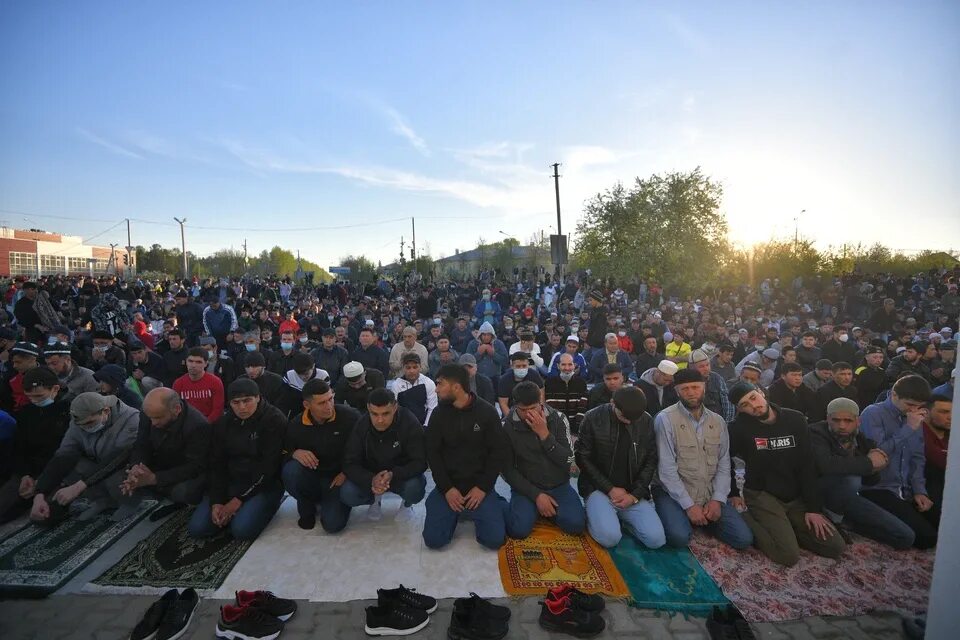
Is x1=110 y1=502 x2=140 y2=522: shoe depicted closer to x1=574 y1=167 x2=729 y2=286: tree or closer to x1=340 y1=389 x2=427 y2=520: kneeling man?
x1=340 y1=389 x2=427 y2=520: kneeling man

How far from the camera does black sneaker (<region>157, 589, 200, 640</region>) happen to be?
3104 mm

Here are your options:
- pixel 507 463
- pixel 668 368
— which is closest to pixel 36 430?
pixel 507 463

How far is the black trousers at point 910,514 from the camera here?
425cm

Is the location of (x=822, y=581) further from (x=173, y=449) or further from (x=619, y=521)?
(x=173, y=449)

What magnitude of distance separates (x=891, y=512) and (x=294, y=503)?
5.89m

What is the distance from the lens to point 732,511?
14.4 feet

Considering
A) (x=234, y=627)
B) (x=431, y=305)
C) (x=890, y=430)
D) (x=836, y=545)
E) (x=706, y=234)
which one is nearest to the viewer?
(x=234, y=627)

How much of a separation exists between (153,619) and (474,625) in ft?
7.01

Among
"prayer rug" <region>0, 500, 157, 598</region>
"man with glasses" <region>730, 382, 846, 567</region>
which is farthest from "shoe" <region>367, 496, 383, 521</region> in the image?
"man with glasses" <region>730, 382, 846, 567</region>

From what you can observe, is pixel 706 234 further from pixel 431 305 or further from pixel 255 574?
pixel 255 574

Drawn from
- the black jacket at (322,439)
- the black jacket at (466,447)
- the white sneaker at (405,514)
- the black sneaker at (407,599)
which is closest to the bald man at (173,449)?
the black jacket at (322,439)

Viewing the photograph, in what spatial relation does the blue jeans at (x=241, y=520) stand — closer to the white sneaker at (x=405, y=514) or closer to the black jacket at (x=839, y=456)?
the white sneaker at (x=405, y=514)

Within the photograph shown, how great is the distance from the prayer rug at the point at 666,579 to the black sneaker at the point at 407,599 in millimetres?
1494

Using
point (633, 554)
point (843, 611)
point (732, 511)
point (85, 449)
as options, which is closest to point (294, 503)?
point (85, 449)
